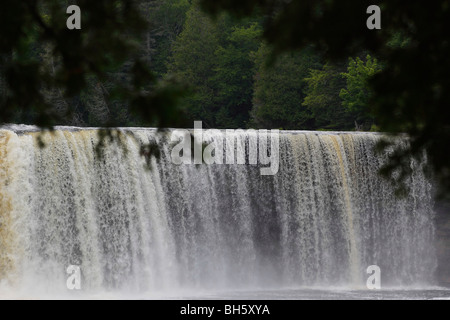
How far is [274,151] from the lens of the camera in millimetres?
25406

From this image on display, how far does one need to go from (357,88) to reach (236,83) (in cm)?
1046

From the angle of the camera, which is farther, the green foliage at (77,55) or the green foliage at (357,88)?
the green foliage at (357,88)

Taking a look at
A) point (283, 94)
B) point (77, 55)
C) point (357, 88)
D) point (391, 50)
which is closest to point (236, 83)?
point (283, 94)

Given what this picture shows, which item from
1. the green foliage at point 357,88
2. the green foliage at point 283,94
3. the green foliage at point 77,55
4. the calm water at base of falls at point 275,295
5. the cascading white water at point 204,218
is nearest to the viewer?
the green foliage at point 77,55

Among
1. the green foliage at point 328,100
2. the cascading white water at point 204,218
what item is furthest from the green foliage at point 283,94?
the cascading white water at point 204,218

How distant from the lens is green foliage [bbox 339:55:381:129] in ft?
132

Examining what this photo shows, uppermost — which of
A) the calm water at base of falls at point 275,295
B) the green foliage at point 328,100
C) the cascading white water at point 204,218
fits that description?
the green foliage at point 328,100

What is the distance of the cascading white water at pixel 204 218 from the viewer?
2031cm

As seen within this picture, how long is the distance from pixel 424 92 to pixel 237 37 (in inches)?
1763

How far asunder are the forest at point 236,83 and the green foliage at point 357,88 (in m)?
0.05

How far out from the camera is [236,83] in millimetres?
49781

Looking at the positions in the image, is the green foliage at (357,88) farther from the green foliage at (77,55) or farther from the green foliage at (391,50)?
the green foliage at (77,55)

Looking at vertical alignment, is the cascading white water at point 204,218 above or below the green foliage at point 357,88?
below
